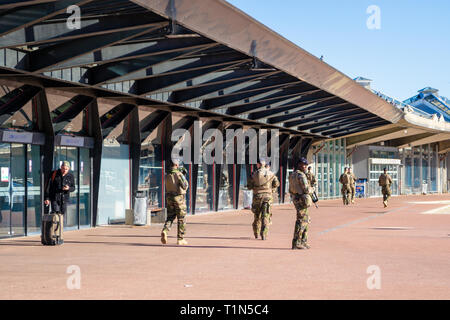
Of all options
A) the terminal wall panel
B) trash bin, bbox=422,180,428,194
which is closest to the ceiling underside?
the terminal wall panel

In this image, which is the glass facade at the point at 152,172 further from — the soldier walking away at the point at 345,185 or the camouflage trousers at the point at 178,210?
the soldier walking away at the point at 345,185

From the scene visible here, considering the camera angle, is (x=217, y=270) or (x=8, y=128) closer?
(x=217, y=270)

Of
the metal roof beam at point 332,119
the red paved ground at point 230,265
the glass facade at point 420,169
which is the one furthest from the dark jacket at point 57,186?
the glass facade at point 420,169

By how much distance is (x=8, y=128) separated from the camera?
15.0m

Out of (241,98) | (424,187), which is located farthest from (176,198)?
(424,187)

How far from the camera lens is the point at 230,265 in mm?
10102

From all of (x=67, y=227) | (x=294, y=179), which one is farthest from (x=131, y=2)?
(x=67, y=227)

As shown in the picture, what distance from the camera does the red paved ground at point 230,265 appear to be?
25.2 ft

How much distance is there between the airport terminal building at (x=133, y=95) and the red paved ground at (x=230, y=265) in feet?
6.46

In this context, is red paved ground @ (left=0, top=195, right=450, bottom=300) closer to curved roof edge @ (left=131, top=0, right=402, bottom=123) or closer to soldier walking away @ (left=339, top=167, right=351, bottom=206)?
curved roof edge @ (left=131, top=0, right=402, bottom=123)

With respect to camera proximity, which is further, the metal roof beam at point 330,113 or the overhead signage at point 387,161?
the overhead signage at point 387,161

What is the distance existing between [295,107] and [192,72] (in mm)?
8621

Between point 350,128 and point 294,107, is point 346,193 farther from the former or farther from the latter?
point 294,107
